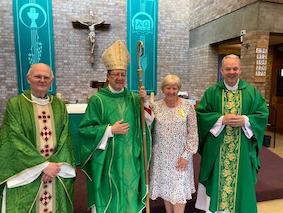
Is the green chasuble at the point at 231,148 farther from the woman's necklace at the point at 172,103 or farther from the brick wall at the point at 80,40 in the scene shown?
the brick wall at the point at 80,40

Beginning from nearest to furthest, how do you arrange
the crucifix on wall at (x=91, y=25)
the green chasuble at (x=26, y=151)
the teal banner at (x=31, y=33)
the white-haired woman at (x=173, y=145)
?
the green chasuble at (x=26, y=151)
the white-haired woman at (x=173, y=145)
the teal banner at (x=31, y=33)
the crucifix on wall at (x=91, y=25)

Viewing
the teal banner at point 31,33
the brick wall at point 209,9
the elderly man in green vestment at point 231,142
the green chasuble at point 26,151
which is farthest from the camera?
the teal banner at point 31,33

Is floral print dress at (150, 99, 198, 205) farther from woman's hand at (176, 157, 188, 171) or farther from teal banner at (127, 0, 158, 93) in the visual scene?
teal banner at (127, 0, 158, 93)

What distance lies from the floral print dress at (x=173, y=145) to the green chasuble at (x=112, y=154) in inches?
7.2

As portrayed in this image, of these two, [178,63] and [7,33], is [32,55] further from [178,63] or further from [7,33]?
[178,63]

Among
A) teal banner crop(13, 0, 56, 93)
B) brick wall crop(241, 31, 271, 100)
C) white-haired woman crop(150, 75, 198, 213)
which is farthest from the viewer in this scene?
teal banner crop(13, 0, 56, 93)

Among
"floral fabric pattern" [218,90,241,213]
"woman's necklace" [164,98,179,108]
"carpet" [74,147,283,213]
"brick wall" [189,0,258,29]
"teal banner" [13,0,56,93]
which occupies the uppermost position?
"brick wall" [189,0,258,29]

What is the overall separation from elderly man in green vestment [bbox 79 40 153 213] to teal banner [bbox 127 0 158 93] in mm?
4905

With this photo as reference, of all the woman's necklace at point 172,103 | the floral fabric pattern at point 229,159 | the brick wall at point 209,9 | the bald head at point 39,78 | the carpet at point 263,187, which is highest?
the brick wall at point 209,9

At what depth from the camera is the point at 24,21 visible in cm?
616

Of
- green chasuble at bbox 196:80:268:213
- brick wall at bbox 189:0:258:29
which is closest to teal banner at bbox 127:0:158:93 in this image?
brick wall at bbox 189:0:258:29

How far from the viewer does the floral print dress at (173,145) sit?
2146 millimetres

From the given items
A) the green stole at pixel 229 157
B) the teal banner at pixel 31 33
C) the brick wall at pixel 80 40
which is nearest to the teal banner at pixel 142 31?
the brick wall at pixel 80 40

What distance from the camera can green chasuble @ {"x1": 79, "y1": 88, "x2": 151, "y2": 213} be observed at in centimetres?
197
